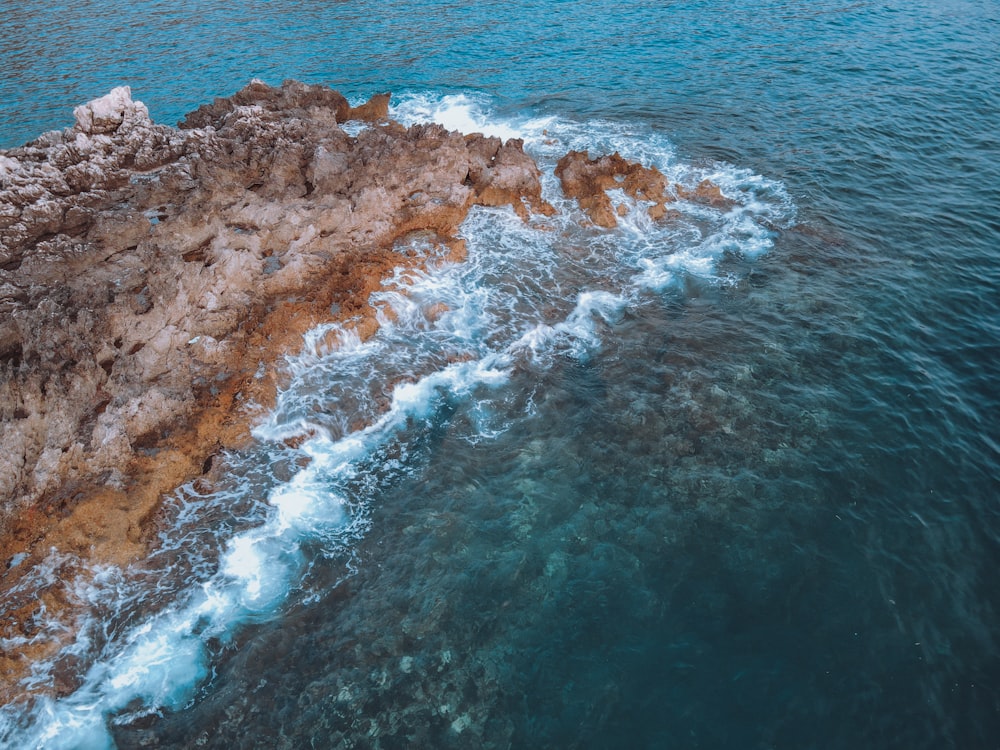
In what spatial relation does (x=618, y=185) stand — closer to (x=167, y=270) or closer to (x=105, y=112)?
(x=167, y=270)

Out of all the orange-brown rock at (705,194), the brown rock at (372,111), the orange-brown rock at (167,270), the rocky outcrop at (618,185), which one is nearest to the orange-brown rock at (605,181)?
the rocky outcrop at (618,185)

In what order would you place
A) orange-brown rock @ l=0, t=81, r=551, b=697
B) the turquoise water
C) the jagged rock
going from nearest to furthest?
the turquoise water < orange-brown rock @ l=0, t=81, r=551, b=697 < the jagged rock

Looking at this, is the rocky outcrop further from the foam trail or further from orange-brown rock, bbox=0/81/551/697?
orange-brown rock, bbox=0/81/551/697

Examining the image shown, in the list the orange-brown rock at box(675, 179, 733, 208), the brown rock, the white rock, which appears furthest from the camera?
the brown rock

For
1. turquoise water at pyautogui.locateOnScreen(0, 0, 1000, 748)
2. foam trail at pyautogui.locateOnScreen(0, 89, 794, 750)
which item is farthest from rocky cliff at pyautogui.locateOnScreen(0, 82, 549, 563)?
turquoise water at pyautogui.locateOnScreen(0, 0, 1000, 748)

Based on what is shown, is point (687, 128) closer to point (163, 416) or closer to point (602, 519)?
point (602, 519)

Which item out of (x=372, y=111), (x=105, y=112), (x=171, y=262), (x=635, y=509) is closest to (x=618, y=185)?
(x=372, y=111)

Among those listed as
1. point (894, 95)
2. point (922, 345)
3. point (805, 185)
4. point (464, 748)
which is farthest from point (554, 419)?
point (894, 95)
